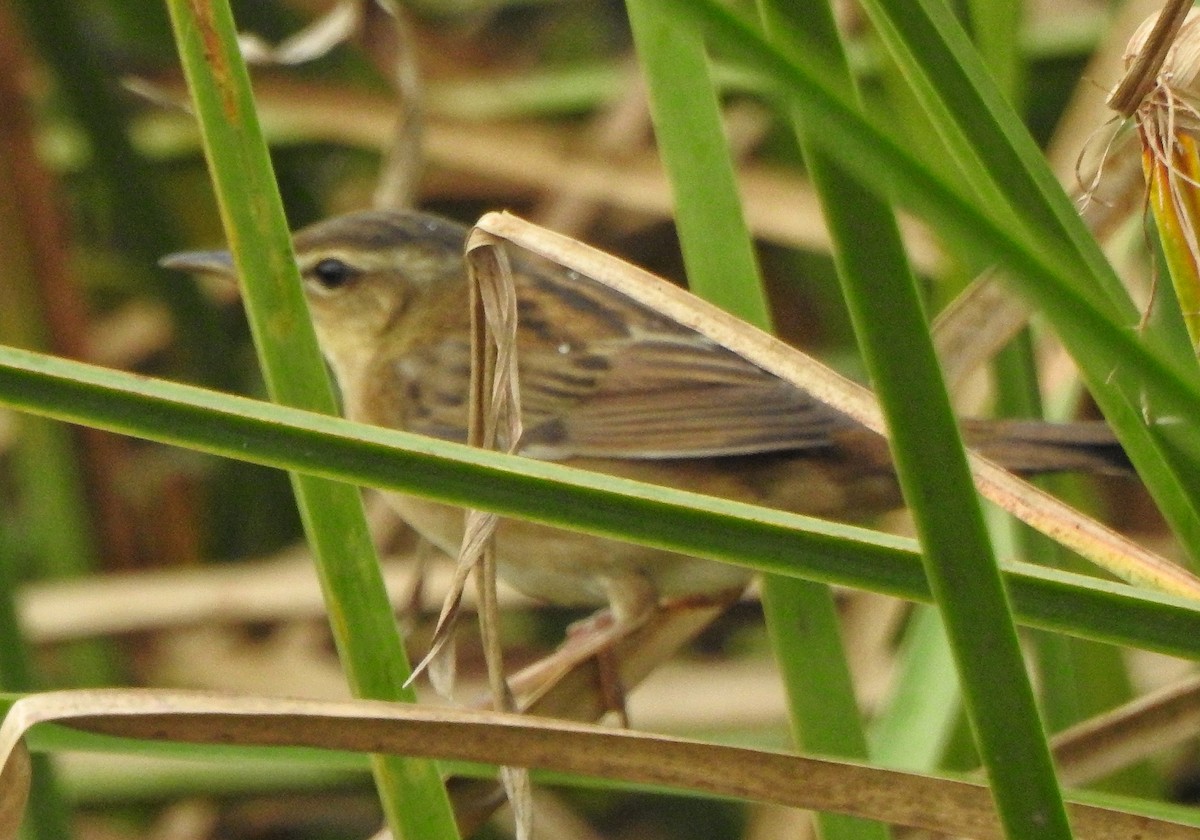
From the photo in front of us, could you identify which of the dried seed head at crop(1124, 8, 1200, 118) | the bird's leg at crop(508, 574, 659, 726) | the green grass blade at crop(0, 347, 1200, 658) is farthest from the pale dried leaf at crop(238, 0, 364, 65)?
the dried seed head at crop(1124, 8, 1200, 118)

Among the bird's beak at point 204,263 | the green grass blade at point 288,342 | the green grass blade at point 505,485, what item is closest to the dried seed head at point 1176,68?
the green grass blade at point 505,485

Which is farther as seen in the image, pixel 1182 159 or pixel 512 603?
pixel 512 603

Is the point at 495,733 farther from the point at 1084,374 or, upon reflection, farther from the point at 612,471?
the point at 612,471

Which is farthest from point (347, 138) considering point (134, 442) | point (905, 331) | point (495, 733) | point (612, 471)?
point (905, 331)

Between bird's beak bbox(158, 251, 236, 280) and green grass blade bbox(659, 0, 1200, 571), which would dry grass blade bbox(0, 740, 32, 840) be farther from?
bird's beak bbox(158, 251, 236, 280)

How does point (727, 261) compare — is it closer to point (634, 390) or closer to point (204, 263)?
point (634, 390)

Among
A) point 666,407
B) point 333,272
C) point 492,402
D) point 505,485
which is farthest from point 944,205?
point 333,272

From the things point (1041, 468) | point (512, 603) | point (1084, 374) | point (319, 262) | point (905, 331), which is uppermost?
point (319, 262)
